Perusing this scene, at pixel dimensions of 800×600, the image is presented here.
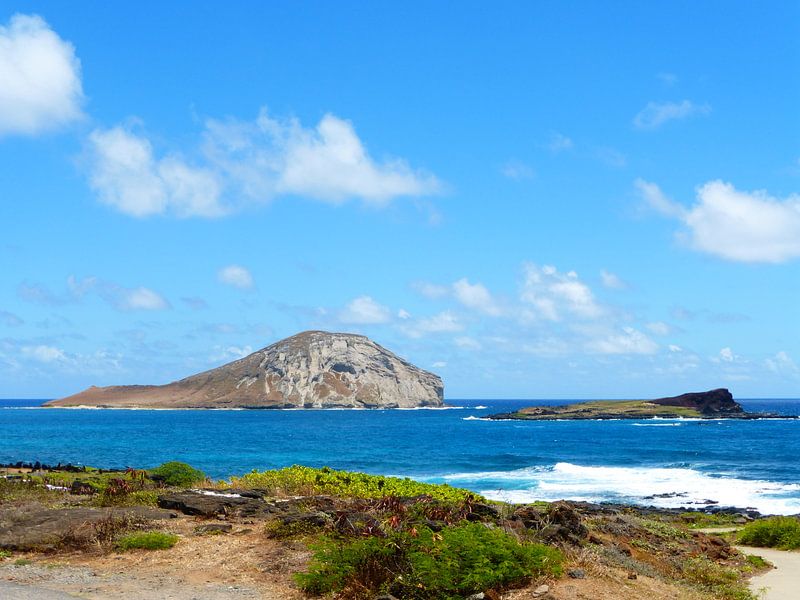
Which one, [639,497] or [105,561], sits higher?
[105,561]

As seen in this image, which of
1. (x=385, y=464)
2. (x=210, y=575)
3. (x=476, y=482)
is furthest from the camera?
(x=385, y=464)

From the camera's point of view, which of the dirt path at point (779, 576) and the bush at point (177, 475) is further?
the bush at point (177, 475)

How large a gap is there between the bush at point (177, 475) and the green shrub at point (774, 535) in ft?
60.8

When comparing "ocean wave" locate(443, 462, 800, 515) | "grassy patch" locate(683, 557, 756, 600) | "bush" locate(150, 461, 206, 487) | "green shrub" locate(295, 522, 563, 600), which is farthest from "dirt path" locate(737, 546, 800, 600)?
"ocean wave" locate(443, 462, 800, 515)

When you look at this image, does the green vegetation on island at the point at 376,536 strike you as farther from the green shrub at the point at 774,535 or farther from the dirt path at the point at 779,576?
the dirt path at the point at 779,576

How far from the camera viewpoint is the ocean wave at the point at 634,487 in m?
44.8

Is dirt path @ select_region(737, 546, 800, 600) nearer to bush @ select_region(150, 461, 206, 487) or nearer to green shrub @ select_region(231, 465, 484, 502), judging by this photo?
green shrub @ select_region(231, 465, 484, 502)

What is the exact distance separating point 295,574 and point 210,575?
2.01 metres

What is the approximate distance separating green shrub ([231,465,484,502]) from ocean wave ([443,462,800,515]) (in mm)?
19772

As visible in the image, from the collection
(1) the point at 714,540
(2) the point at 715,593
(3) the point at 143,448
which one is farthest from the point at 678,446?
(2) the point at 715,593

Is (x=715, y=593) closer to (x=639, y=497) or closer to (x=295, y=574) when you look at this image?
(x=295, y=574)

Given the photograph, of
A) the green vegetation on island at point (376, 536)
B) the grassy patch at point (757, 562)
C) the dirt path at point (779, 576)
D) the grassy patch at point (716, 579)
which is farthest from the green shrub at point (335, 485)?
the dirt path at point (779, 576)

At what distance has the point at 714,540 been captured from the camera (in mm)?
21672

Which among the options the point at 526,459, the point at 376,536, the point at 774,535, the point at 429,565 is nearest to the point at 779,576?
the point at 774,535
